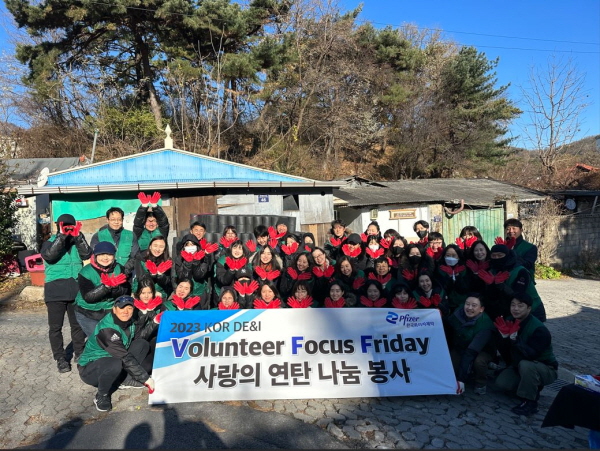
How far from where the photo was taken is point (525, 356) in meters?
4.03

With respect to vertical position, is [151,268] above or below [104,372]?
above

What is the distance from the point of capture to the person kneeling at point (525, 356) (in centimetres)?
391

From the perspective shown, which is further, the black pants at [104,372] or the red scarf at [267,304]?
the red scarf at [267,304]

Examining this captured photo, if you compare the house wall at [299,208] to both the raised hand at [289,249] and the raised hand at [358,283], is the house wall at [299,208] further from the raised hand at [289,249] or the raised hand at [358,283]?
the raised hand at [358,283]

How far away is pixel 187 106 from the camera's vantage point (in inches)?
779

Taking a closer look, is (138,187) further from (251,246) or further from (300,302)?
(300,302)

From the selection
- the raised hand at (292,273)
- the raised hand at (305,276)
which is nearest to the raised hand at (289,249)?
the raised hand at (292,273)

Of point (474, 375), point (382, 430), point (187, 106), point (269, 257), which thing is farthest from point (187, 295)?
point (187, 106)

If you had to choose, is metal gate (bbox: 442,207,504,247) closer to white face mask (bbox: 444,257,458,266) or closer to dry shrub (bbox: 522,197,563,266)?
dry shrub (bbox: 522,197,563,266)

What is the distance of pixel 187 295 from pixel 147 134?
15.8 metres

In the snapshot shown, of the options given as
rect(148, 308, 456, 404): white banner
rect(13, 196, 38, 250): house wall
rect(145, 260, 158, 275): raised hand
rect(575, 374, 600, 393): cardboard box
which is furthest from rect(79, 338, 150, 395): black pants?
rect(13, 196, 38, 250): house wall

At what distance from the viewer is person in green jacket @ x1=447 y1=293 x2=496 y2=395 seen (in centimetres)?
426

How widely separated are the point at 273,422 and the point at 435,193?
13465 millimetres

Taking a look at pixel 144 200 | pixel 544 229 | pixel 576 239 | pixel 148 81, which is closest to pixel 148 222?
pixel 144 200
